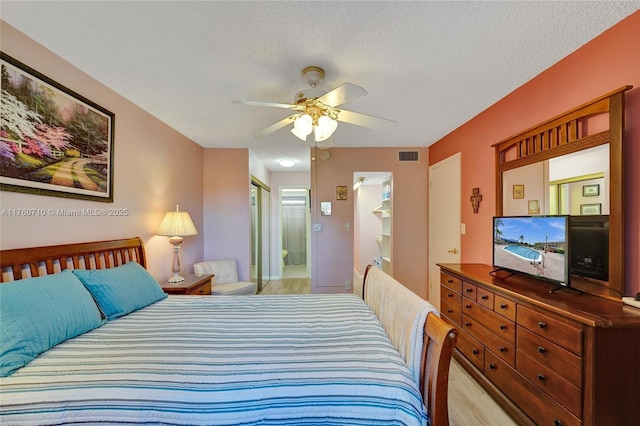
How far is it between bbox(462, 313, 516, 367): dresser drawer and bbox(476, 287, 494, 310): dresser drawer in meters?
0.18

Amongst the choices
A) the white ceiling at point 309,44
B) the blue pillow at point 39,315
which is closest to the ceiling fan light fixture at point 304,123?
the white ceiling at point 309,44

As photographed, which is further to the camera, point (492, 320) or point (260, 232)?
point (260, 232)

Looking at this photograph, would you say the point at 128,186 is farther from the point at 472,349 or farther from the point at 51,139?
the point at 472,349

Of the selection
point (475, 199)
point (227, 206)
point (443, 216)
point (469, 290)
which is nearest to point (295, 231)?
point (227, 206)

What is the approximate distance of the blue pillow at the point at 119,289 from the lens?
1754mm

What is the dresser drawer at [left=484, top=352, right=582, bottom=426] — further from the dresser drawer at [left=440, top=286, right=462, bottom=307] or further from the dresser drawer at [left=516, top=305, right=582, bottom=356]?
the dresser drawer at [left=440, top=286, right=462, bottom=307]

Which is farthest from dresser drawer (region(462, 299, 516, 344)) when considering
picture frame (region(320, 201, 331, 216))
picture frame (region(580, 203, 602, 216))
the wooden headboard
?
the wooden headboard

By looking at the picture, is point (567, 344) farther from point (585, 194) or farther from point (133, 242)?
point (133, 242)

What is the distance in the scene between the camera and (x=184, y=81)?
214 centimetres

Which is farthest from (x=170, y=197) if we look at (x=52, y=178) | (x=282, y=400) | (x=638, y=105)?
(x=638, y=105)

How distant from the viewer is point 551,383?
1.49m

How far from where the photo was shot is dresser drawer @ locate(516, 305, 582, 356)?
53.0 inches

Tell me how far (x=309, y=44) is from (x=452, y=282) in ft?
7.67

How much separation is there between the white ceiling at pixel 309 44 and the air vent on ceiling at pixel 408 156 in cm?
162
